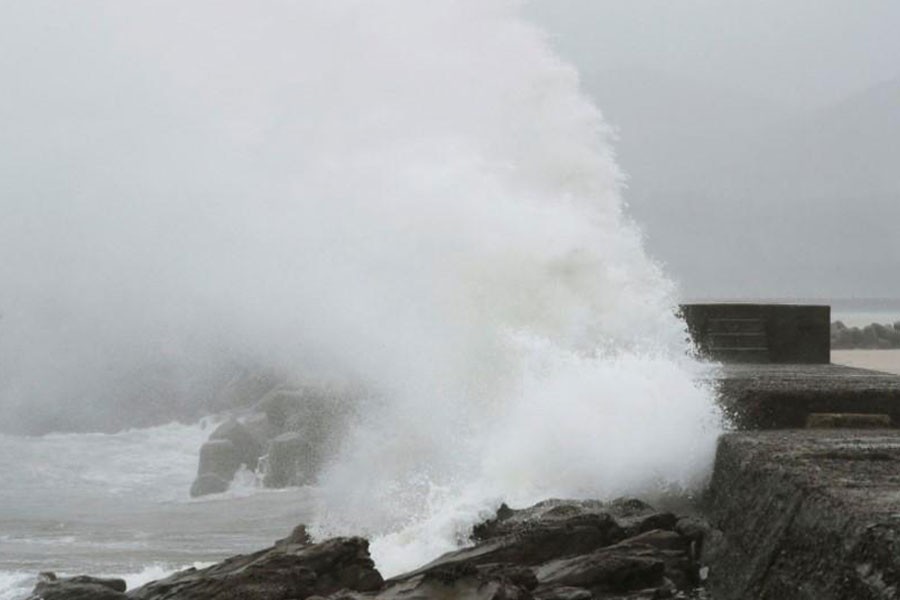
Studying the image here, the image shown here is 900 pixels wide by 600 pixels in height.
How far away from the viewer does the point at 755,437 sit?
6977 millimetres

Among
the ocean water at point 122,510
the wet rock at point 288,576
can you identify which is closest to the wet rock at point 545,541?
the wet rock at point 288,576

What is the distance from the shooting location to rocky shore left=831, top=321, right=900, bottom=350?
26.8 metres

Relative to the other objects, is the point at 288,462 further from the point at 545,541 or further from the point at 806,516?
the point at 806,516

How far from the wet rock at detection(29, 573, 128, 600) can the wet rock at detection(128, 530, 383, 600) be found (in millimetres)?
401

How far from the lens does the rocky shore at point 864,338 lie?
88.0 ft

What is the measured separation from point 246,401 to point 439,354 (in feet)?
26.0

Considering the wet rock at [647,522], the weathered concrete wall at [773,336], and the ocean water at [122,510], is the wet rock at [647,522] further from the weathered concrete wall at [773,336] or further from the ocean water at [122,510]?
the weathered concrete wall at [773,336]

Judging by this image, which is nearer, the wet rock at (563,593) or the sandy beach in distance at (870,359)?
the wet rock at (563,593)

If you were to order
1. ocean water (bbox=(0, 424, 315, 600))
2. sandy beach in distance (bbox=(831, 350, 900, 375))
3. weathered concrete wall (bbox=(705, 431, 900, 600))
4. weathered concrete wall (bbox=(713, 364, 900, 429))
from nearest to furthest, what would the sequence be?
1. weathered concrete wall (bbox=(705, 431, 900, 600))
2. weathered concrete wall (bbox=(713, 364, 900, 429))
3. ocean water (bbox=(0, 424, 315, 600))
4. sandy beach in distance (bbox=(831, 350, 900, 375))

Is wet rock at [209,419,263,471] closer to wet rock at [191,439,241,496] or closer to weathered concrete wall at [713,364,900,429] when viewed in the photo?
wet rock at [191,439,241,496]

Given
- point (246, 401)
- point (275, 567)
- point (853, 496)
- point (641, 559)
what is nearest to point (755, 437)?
point (641, 559)

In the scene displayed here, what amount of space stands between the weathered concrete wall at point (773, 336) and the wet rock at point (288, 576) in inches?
315

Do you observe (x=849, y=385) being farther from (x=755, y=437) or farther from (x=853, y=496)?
(x=853, y=496)

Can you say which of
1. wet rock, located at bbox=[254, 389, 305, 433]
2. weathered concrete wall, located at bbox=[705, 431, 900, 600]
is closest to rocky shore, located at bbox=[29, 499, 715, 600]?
weathered concrete wall, located at bbox=[705, 431, 900, 600]
